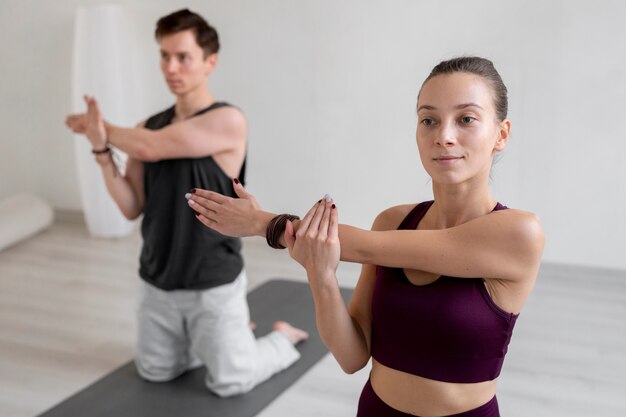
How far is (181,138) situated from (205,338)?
2.59ft

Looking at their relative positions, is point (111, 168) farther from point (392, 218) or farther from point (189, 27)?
point (392, 218)

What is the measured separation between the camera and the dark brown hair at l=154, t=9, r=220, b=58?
9.75 ft

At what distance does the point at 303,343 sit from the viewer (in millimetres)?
3693

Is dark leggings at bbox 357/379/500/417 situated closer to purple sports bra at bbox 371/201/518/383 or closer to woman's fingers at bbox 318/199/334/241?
purple sports bra at bbox 371/201/518/383

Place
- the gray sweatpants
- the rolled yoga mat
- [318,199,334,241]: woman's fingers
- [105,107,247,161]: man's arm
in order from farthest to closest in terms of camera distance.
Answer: the rolled yoga mat < the gray sweatpants < [105,107,247,161]: man's arm < [318,199,334,241]: woman's fingers

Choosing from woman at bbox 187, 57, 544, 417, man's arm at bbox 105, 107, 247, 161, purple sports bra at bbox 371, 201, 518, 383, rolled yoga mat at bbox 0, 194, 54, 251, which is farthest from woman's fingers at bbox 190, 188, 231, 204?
rolled yoga mat at bbox 0, 194, 54, 251

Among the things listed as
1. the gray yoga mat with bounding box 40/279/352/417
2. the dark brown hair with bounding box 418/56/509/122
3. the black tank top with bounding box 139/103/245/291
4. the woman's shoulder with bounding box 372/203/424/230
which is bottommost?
the gray yoga mat with bounding box 40/279/352/417

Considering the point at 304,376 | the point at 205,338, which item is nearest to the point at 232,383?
the point at 205,338

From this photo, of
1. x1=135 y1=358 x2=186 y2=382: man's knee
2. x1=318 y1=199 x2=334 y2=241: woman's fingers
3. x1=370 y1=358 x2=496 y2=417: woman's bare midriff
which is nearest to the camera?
x1=318 y1=199 x2=334 y2=241: woman's fingers

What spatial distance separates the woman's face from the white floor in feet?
6.02

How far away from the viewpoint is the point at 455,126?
1398 mm

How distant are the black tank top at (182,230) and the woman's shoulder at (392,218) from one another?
59.4 inches

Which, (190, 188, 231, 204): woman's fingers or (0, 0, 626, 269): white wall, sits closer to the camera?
(190, 188, 231, 204): woman's fingers

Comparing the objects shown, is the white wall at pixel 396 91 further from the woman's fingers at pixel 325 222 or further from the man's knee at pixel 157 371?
the woman's fingers at pixel 325 222
